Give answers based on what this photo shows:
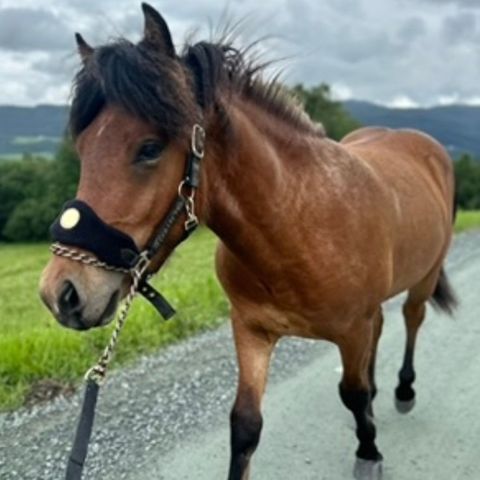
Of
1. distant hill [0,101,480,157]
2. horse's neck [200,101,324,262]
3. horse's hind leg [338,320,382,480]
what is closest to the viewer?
horse's neck [200,101,324,262]

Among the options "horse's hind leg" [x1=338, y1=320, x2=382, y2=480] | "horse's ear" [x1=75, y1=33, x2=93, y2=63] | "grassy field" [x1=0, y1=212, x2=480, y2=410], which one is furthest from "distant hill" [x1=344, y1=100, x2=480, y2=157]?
"horse's ear" [x1=75, y1=33, x2=93, y2=63]

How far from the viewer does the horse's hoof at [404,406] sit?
459 centimetres

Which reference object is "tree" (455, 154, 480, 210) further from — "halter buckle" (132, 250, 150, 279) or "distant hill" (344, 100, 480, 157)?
"halter buckle" (132, 250, 150, 279)

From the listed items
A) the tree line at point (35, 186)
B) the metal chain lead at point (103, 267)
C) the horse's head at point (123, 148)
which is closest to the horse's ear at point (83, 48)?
the horse's head at point (123, 148)

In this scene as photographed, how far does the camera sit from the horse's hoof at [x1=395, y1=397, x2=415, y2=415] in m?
4.59

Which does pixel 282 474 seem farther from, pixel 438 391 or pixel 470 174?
pixel 470 174

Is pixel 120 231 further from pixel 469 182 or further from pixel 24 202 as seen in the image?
pixel 24 202

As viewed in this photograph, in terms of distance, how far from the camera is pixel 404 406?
4.59 metres

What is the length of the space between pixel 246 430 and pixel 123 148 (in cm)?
154

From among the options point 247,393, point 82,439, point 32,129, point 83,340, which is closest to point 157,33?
point 82,439

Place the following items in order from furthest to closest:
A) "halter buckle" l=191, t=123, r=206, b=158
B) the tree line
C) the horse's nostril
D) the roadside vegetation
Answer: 1. the tree line
2. the roadside vegetation
3. "halter buckle" l=191, t=123, r=206, b=158
4. the horse's nostril

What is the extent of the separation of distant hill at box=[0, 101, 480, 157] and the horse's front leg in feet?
3.82

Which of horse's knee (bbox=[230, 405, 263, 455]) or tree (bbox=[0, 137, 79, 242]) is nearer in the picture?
horse's knee (bbox=[230, 405, 263, 455])

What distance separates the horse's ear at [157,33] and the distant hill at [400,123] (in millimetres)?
378
